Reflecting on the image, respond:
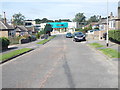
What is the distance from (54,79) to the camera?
29.6ft

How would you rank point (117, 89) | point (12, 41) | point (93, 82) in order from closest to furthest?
1. point (117, 89)
2. point (93, 82)
3. point (12, 41)

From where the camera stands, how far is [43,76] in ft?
31.9

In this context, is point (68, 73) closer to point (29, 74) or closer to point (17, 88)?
point (29, 74)

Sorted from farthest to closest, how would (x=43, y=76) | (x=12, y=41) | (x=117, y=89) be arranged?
(x=12, y=41), (x=43, y=76), (x=117, y=89)

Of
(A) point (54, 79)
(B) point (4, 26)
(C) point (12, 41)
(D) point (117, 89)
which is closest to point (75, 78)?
(A) point (54, 79)

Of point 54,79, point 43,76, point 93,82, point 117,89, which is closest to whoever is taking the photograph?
point 117,89

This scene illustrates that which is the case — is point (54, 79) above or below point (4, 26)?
below

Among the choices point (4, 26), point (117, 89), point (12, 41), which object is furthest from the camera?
point (4, 26)

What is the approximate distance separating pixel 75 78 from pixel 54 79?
94cm

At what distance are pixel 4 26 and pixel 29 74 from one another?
42385 millimetres

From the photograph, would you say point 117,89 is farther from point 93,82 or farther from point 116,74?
point 116,74

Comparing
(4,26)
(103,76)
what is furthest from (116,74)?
(4,26)

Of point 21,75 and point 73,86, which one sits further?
point 21,75

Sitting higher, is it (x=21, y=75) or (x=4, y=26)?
(x=4, y=26)
